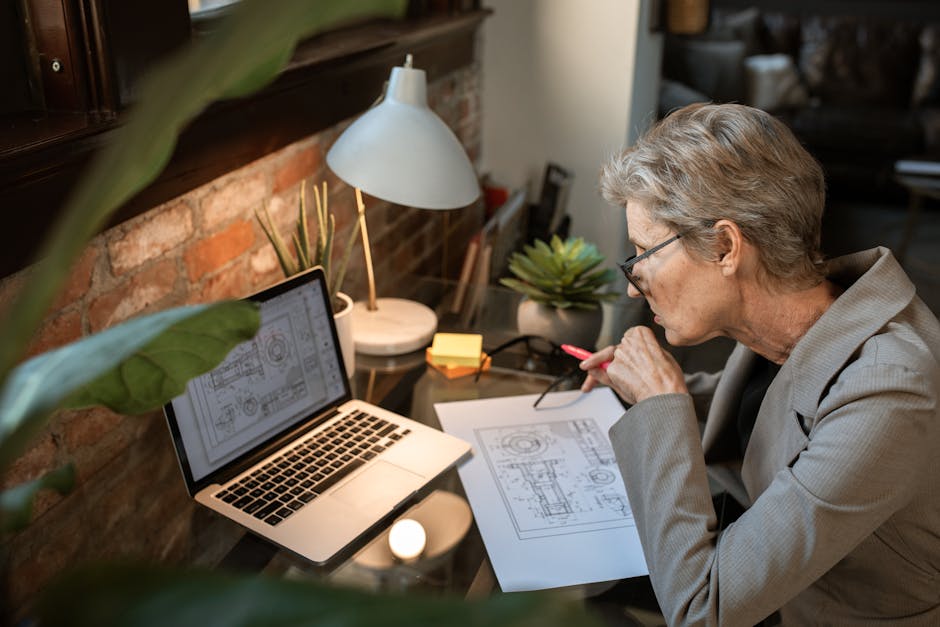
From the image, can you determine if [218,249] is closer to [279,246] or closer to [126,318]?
[279,246]

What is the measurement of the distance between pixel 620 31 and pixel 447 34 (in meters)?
0.70

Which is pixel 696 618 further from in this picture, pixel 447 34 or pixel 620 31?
pixel 620 31

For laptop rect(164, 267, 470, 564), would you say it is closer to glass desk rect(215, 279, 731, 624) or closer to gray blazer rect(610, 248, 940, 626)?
glass desk rect(215, 279, 731, 624)

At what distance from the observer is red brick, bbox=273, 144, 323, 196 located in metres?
1.64

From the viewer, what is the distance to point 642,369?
4.52 feet

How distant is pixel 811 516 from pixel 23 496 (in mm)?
872

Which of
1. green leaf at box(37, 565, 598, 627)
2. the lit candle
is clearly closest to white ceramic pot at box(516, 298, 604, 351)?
the lit candle

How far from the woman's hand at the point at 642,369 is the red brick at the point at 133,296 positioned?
0.69 metres

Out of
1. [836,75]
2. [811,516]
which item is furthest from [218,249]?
[836,75]

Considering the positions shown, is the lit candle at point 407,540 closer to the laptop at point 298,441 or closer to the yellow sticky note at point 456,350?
the laptop at point 298,441

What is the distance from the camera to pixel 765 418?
1290mm

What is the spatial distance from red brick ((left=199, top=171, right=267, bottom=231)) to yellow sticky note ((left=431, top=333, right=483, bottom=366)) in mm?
419

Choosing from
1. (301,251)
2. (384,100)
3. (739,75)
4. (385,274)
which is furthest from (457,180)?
(739,75)

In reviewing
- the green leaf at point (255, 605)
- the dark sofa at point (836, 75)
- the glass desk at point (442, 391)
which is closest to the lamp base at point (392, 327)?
the glass desk at point (442, 391)
